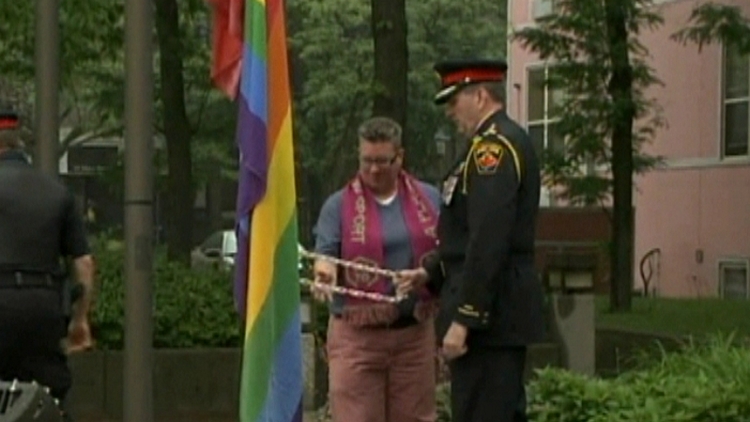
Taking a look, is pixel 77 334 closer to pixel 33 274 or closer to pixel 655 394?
pixel 33 274

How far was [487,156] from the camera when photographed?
7.38 metres

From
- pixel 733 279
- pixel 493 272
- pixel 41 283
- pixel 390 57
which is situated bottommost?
pixel 733 279

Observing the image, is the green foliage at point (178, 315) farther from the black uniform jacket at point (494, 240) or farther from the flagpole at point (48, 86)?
the black uniform jacket at point (494, 240)

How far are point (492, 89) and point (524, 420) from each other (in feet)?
4.27

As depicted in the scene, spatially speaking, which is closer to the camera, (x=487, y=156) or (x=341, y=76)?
(x=487, y=156)

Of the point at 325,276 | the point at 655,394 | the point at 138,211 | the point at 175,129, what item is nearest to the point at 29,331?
the point at 138,211

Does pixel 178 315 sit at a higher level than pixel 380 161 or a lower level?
lower

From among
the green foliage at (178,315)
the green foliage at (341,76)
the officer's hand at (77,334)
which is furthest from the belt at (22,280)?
the green foliage at (341,76)

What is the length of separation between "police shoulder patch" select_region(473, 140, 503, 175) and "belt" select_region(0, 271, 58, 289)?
2.34 metres

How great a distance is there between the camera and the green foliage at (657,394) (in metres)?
8.56

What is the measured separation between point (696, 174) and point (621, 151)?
10.9 meters

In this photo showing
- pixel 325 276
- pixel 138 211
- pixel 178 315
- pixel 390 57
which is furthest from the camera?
pixel 390 57

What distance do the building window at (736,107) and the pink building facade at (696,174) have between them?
0.05 ft

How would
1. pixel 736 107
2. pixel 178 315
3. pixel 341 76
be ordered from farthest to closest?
pixel 341 76
pixel 736 107
pixel 178 315
